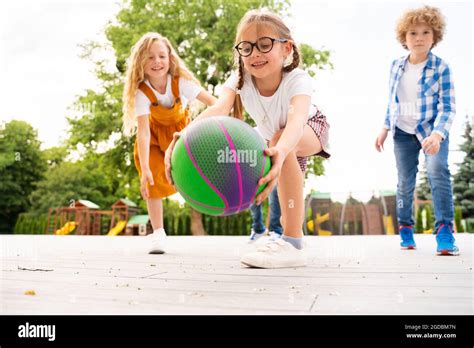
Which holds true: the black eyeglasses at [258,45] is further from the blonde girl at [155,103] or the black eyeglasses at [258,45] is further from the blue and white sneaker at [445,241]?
the blue and white sneaker at [445,241]

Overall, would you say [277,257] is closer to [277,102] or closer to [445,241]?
[277,102]

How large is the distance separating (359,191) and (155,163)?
7.75 metres

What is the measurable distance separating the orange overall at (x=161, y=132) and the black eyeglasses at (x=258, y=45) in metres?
1.46

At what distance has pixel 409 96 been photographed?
4.23 metres

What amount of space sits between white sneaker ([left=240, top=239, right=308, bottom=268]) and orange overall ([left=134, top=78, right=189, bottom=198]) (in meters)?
1.46

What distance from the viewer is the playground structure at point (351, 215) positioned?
436 inches

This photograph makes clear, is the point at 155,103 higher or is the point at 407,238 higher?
the point at 155,103

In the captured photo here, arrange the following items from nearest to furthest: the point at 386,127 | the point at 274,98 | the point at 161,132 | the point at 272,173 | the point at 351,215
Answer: the point at 272,173
the point at 274,98
the point at 161,132
the point at 386,127
the point at 351,215

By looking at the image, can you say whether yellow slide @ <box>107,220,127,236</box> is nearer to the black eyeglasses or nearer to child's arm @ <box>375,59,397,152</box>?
child's arm @ <box>375,59,397,152</box>

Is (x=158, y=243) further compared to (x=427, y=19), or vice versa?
(x=158, y=243)

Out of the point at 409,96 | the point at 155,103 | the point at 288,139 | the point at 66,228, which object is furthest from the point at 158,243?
the point at 66,228

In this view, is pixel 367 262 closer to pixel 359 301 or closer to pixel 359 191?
pixel 359 301

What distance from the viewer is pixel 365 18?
8.84m

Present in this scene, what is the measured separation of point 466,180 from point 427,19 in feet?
49.6
